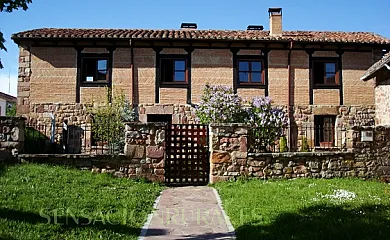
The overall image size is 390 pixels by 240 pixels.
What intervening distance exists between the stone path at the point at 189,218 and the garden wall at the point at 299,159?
1.16 meters

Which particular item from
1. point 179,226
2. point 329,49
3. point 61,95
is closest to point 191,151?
point 179,226

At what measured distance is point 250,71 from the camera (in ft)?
49.4

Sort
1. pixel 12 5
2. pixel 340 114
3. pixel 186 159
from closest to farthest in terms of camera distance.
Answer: pixel 12 5 < pixel 186 159 < pixel 340 114

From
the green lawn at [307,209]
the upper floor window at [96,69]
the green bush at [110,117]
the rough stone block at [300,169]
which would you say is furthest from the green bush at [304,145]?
the upper floor window at [96,69]

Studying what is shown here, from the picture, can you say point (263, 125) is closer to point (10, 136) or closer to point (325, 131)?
point (325, 131)

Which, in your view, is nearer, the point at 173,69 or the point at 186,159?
the point at 186,159

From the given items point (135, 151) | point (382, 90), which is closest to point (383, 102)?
point (382, 90)

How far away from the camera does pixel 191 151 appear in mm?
9844

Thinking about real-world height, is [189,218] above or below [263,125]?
below

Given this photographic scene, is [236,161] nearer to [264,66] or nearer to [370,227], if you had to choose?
[370,227]

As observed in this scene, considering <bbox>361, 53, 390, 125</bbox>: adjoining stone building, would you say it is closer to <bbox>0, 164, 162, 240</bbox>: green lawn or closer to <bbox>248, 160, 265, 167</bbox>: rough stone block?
<bbox>248, 160, 265, 167</bbox>: rough stone block

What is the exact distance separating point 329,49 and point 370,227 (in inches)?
459

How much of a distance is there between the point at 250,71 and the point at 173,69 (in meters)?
3.17

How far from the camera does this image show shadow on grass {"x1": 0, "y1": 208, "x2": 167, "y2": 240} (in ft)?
16.5
